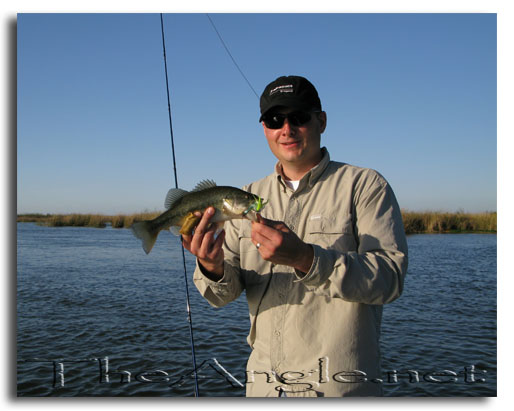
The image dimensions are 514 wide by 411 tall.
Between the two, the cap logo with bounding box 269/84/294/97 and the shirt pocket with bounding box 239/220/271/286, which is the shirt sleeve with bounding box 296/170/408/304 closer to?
the shirt pocket with bounding box 239/220/271/286

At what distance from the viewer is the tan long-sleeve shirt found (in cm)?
246

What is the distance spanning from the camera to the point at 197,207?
2.99m

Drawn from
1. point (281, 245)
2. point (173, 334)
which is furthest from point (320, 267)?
point (173, 334)

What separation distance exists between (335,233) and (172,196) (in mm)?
1197

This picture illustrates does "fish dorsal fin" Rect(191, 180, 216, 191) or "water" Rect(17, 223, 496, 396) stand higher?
"fish dorsal fin" Rect(191, 180, 216, 191)

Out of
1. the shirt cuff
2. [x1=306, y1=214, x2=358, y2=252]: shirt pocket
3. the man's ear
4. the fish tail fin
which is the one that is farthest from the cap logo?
the fish tail fin

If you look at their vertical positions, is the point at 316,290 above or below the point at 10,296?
above

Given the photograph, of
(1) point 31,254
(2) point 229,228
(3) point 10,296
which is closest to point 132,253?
(1) point 31,254

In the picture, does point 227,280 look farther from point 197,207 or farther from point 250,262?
point 197,207

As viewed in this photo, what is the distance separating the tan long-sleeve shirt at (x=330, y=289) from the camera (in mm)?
2455

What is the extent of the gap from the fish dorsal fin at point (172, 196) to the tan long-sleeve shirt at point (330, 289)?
56cm

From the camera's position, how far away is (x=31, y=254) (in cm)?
1766
